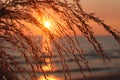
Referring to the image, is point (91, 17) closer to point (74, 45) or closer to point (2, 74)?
point (74, 45)

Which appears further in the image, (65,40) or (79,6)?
(65,40)

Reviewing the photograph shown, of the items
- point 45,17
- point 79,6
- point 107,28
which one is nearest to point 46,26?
point 45,17

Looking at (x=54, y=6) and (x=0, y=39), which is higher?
(x=54, y=6)

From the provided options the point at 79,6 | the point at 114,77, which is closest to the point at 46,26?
the point at 79,6

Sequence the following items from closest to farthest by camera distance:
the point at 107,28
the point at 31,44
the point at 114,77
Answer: the point at 107,28, the point at 31,44, the point at 114,77

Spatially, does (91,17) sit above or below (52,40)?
above

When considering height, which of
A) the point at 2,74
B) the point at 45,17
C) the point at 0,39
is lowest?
the point at 2,74

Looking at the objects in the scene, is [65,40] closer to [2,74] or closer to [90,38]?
[90,38]

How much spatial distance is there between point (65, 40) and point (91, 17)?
28 centimetres

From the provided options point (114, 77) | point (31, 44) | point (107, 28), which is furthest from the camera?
point (114, 77)

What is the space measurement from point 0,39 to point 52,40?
1.23ft

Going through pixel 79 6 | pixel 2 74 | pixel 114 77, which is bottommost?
pixel 114 77

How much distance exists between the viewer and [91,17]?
7.32 ft

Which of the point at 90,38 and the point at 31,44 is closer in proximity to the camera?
the point at 90,38
